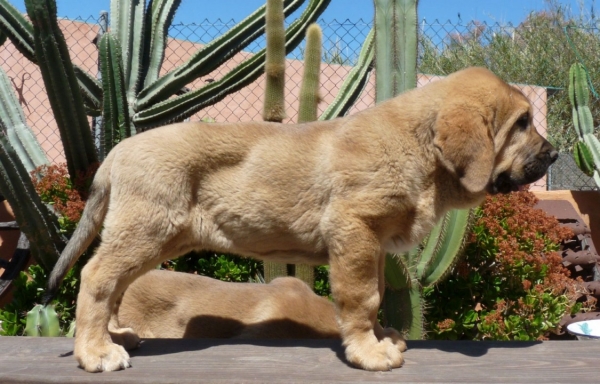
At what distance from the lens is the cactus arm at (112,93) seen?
6.07m

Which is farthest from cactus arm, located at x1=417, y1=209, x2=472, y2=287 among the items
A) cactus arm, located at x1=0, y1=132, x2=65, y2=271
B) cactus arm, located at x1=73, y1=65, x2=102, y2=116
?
cactus arm, located at x1=73, y1=65, x2=102, y2=116

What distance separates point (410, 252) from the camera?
16.8 feet

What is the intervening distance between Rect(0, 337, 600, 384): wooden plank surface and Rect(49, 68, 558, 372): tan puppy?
0.12 meters

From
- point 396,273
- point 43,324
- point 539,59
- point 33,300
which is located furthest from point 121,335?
point 539,59

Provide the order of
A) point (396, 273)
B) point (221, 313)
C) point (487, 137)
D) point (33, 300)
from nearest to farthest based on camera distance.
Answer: point (487, 137) < point (221, 313) < point (396, 273) < point (33, 300)

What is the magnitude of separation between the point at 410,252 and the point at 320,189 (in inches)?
84.6

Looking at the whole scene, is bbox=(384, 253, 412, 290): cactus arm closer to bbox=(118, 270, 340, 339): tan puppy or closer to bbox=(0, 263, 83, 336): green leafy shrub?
bbox=(118, 270, 340, 339): tan puppy

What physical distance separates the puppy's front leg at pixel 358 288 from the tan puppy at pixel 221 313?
1.09m

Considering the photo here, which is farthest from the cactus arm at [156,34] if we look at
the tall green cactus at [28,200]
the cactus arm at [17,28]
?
the tall green cactus at [28,200]

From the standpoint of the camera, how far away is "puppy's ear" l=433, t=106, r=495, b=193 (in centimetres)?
305

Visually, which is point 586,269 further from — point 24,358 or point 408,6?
point 24,358

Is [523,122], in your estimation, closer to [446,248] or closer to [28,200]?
[446,248]

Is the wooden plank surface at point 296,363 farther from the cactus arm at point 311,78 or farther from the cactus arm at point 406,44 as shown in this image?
the cactus arm at point 311,78

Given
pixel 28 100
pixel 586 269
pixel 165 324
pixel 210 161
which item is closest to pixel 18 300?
pixel 165 324
